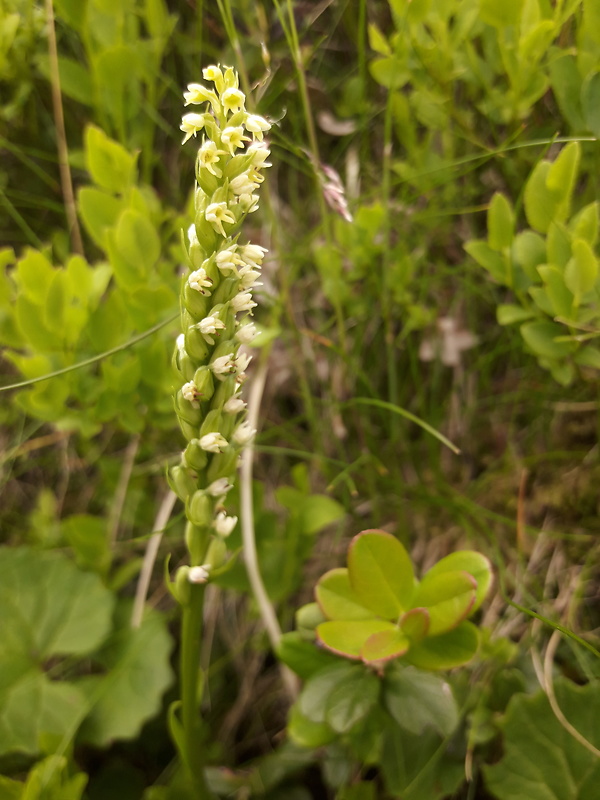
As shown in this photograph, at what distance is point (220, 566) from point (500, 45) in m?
0.77

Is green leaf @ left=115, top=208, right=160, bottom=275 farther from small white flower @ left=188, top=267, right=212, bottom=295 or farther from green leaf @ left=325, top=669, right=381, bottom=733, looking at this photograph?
green leaf @ left=325, top=669, right=381, bottom=733

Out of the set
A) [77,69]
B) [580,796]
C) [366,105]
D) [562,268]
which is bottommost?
[580,796]

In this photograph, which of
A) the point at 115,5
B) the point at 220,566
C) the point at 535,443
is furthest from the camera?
the point at 535,443

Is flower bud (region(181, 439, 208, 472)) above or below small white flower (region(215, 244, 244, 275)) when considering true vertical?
below

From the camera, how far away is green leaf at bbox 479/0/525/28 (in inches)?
31.0

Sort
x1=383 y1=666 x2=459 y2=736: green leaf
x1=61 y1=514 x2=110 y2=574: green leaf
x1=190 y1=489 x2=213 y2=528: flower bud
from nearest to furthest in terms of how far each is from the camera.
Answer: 1. x1=190 y1=489 x2=213 y2=528: flower bud
2. x1=383 y1=666 x2=459 y2=736: green leaf
3. x1=61 y1=514 x2=110 y2=574: green leaf

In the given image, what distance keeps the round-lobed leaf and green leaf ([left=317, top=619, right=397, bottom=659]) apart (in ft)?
0.17

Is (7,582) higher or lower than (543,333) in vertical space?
lower

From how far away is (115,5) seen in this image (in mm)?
1012

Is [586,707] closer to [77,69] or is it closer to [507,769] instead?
[507,769]

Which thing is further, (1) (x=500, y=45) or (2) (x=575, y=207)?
(2) (x=575, y=207)

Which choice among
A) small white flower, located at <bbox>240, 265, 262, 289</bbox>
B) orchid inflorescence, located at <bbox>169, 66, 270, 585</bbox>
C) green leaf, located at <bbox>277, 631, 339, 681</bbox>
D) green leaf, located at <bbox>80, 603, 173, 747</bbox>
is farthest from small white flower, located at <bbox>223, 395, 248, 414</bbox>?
green leaf, located at <bbox>80, 603, 173, 747</bbox>

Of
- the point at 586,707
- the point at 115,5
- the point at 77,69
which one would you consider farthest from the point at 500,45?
the point at 586,707

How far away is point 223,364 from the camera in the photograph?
22.3 inches
